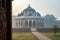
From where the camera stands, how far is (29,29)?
41.6 feet

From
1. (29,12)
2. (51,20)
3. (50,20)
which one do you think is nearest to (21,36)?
(50,20)

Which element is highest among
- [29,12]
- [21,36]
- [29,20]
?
[29,12]

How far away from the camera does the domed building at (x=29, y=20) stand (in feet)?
42.6

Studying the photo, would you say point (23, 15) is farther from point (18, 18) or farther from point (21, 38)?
point (21, 38)

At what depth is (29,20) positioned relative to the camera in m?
13.9

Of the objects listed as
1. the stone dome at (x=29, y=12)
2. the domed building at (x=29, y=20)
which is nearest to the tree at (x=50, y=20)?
the domed building at (x=29, y=20)

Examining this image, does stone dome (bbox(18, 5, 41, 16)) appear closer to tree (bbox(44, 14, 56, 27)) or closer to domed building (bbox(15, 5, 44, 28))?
domed building (bbox(15, 5, 44, 28))

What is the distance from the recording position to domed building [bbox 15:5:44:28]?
1297 cm

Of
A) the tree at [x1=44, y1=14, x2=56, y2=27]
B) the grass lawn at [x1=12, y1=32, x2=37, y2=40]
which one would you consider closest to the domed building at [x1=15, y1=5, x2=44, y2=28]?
the tree at [x1=44, y1=14, x2=56, y2=27]

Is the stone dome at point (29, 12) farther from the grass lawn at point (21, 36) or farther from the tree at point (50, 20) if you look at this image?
the grass lawn at point (21, 36)

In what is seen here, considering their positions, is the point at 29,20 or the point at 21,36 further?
the point at 29,20

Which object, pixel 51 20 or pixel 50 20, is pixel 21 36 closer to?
pixel 50 20

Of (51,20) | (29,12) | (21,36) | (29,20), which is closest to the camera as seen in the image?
(21,36)

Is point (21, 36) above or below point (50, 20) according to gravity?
below
